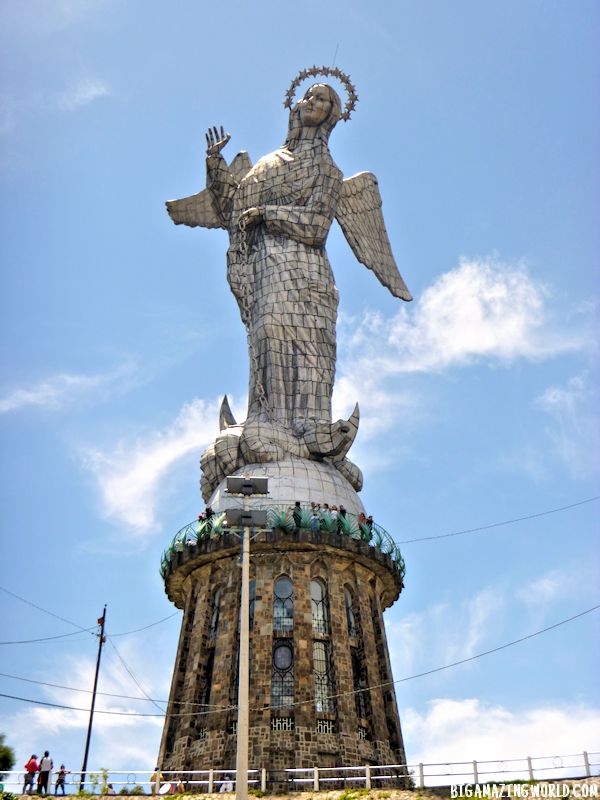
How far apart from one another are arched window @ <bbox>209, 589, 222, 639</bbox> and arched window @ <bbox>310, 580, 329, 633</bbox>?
4.21 m

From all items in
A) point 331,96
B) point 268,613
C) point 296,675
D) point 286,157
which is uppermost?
point 331,96

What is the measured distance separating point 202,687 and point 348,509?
34.0 feet

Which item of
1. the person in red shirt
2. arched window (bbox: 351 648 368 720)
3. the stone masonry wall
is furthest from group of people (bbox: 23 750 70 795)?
arched window (bbox: 351 648 368 720)

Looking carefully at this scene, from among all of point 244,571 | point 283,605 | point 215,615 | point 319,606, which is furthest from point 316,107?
point 244,571

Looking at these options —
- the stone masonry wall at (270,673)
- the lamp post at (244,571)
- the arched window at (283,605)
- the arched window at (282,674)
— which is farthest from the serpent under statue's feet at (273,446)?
the lamp post at (244,571)

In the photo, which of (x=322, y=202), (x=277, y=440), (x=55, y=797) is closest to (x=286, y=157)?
(x=322, y=202)

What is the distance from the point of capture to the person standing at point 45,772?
29.6 m

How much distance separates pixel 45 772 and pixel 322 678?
1279cm

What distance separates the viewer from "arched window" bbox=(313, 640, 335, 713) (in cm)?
3784

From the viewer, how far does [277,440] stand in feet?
144

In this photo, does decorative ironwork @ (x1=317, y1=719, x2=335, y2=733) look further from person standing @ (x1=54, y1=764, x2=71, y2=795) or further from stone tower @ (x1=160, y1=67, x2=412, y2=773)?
person standing @ (x1=54, y1=764, x2=71, y2=795)

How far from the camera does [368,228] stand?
5453 centimetres

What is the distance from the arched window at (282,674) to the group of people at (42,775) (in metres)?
10.0

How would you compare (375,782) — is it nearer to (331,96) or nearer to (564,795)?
(564,795)
